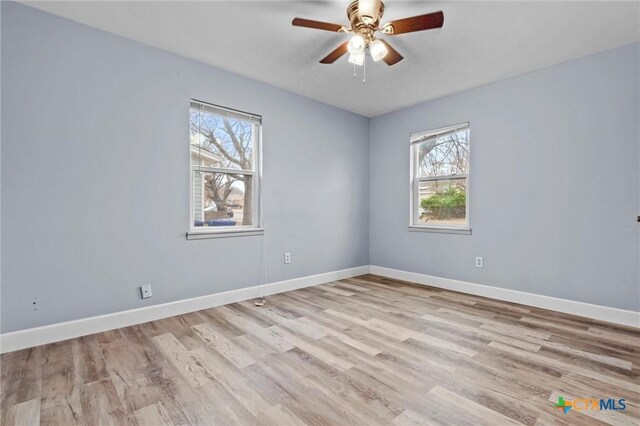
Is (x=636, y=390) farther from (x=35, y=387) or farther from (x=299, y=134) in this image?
(x=299, y=134)

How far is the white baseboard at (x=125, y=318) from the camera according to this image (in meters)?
2.32

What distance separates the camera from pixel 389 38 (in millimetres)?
2729

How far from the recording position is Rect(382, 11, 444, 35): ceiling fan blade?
79.1 inches

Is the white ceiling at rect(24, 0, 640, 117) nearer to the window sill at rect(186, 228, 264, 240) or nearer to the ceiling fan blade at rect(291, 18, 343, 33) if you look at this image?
the ceiling fan blade at rect(291, 18, 343, 33)

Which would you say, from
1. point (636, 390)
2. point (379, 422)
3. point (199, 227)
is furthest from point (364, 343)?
point (199, 227)

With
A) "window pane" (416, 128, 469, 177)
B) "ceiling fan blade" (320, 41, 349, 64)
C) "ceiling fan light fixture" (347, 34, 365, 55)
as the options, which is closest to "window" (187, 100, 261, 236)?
"ceiling fan blade" (320, 41, 349, 64)

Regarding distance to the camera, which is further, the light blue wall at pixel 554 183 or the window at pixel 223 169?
the window at pixel 223 169

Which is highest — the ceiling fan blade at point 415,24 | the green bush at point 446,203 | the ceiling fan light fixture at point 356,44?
the ceiling fan blade at point 415,24

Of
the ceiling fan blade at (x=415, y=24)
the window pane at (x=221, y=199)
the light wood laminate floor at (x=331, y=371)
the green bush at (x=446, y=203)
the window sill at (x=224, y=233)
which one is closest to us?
the light wood laminate floor at (x=331, y=371)

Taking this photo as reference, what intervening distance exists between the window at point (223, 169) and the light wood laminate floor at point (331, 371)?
104 cm

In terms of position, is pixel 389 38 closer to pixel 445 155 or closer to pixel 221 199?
pixel 445 155

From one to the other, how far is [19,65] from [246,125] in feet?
6.27

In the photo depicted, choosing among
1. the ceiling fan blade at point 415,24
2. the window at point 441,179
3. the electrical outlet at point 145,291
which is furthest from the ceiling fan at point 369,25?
the electrical outlet at point 145,291

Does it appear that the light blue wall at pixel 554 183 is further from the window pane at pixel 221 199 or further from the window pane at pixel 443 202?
the window pane at pixel 221 199
